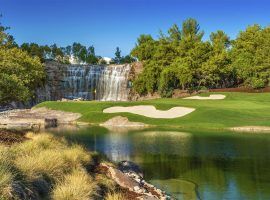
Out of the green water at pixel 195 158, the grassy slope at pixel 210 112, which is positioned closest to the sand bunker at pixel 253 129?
the grassy slope at pixel 210 112

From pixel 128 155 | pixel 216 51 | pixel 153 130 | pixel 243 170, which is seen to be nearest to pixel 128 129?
pixel 153 130

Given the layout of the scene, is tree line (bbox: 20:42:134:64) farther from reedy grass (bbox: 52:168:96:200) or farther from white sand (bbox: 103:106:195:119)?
reedy grass (bbox: 52:168:96:200)

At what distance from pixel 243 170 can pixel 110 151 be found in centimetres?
1160

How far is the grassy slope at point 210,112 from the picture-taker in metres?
51.8

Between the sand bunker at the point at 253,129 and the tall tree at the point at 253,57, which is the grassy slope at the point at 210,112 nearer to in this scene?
the sand bunker at the point at 253,129

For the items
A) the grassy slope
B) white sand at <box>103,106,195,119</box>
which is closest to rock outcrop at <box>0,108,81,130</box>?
the grassy slope

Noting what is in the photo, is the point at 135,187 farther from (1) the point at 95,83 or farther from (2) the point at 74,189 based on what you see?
(1) the point at 95,83

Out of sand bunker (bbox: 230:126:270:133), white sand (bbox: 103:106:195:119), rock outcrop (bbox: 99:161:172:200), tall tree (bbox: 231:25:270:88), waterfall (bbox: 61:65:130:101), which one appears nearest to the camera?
rock outcrop (bbox: 99:161:172:200)

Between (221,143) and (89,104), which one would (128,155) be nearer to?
(221,143)

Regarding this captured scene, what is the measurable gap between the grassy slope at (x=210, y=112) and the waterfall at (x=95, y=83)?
24332 mm

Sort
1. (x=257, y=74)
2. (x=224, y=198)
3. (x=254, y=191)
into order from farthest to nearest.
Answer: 1. (x=257, y=74)
2. (x=254, y=191)
3. (x=224, y=198)

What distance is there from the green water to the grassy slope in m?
5.59

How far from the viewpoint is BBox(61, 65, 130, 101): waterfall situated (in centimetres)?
9012

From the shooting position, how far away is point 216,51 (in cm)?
9331
